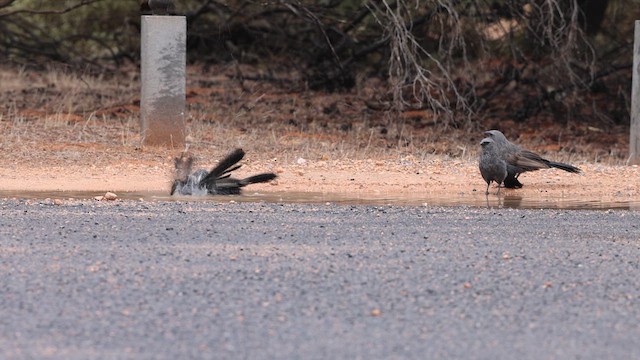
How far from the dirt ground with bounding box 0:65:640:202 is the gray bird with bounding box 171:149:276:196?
0.44 meters

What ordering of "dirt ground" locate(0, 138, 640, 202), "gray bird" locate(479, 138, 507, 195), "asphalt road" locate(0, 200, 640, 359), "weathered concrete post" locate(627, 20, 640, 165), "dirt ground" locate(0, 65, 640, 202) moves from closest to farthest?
"asphalt road" locate(0, 200, 640, 359) → "gray bird" locate(479, 138, 507, 195) → "dirt ground" locate(0, 138, 640, 202) → "dirt ground" locate(0, 65, 640, 202) → "weathered concrete post" locate(627, 20, 640, 165)

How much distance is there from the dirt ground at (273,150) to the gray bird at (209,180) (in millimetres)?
445

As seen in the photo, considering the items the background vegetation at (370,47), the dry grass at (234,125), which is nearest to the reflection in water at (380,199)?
the dry grass at (234,125)

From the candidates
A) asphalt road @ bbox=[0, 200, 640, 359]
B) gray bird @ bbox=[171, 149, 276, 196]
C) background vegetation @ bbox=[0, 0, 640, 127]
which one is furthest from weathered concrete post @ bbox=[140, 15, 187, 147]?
asphalt road @ bbox=[0, 200, 640, 359]

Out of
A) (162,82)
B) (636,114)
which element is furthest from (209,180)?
(636,114)

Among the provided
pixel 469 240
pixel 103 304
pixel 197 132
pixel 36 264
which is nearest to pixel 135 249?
pixel 36 264

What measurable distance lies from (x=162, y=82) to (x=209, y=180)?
3.61 metres

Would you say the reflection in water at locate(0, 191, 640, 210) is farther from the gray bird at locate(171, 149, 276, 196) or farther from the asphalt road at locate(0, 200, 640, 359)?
the asphalt road at locate(0, 200, 640, 359)

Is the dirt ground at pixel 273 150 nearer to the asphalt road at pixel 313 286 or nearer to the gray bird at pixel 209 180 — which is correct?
the gray bird at pixel 209 180

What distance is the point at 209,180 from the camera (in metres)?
11.5

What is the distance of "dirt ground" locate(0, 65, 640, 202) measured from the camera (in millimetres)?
12422

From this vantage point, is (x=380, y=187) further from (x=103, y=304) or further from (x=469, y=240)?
(x=103, y=304)

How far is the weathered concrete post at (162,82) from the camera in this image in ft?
48.4

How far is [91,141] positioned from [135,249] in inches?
294
